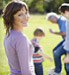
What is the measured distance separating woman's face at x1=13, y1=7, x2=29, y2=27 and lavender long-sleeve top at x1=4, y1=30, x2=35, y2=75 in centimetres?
10

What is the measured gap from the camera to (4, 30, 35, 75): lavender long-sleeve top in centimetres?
157

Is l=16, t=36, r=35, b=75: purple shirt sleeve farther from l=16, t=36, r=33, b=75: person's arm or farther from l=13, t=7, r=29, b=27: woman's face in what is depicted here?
l=13, t=7, r=29, b=27: woman's face

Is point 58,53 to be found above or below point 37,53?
below

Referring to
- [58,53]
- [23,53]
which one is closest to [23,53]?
[23,53]

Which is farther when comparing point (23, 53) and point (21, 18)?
point (21, 18)

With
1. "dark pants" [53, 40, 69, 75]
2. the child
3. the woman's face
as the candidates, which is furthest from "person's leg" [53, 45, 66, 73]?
the woman's face

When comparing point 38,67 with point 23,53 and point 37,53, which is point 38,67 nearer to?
point 37,53

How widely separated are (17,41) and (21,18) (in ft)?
0.80

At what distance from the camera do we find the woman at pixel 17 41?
5.16 feet

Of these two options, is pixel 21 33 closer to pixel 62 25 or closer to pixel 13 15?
pixel 13 15

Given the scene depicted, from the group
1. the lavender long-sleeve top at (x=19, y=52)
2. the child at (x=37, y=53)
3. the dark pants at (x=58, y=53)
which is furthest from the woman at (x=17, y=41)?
the dark pants at (x=58, y=53)

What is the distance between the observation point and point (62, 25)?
3736mm

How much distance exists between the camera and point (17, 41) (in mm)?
1575

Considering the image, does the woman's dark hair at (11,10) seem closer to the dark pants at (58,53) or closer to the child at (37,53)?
the child at (37,53)
